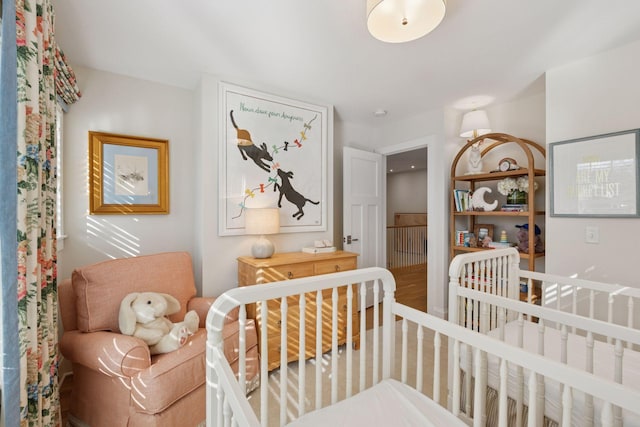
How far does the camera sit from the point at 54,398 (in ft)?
4.48

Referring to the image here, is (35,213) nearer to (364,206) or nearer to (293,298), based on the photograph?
(293,298)

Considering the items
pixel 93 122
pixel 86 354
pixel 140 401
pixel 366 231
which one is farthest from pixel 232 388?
pixel 366 231

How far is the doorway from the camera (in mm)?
4328

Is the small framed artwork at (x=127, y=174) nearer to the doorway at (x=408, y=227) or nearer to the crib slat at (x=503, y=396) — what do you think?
the crib slat at (x=503, y=396)

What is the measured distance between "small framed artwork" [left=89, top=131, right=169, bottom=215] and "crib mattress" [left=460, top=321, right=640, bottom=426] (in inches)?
101

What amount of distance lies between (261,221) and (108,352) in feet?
4.01

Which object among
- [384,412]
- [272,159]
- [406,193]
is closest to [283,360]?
[384,412]

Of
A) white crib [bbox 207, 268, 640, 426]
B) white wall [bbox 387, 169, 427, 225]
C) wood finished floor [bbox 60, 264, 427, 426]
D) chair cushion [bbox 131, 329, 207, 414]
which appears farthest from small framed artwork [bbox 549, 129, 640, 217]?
white wall [bbox 387, 169, 427, 225]

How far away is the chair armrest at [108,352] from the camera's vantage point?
1.38 metres

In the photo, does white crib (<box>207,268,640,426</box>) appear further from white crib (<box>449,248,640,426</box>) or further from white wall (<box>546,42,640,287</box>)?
white wall (<box>546,42,640,287</box>)

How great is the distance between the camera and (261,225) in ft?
7.40

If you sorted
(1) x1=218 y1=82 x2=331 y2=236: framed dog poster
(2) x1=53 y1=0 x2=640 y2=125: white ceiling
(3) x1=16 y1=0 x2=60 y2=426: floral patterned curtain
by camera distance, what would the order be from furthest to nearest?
1. (1) x1=218 y1=82 x2=331 y2=236: framed dog poster
2. (2) x1=53 y1=0 x2=640 y2=125: white ceiling
3. (3) x1=16 y1=0 x2=60 y2=426: floral patterned curtain

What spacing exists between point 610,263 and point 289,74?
277 centimetres

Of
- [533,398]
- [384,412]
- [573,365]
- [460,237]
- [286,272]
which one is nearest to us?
[533,398]
